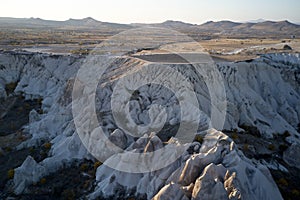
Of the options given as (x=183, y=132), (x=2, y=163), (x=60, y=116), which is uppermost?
(x=183, y=132)

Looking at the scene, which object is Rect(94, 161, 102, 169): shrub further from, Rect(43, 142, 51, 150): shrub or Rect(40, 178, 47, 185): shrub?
Rect(43, 142, 51, 150): shrub

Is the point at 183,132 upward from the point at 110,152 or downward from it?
upward

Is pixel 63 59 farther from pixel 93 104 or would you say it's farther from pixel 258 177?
pixel 258 177

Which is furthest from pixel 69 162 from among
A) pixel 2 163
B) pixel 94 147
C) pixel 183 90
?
pixel 183 90

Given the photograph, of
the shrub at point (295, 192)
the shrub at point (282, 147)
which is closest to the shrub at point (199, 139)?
the shrub at point (295, 192)

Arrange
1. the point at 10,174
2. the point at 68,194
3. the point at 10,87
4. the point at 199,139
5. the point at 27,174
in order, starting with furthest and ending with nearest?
the point at 10,87
the point at 10,174
the point at 27,174
the point at 68,194
the point at 199,139

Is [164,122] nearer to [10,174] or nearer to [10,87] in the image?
[10,174]

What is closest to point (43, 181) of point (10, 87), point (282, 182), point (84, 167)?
point (84, 167)

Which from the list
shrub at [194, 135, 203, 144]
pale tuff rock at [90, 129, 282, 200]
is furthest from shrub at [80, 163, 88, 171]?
shrub at [194, 135, 203, 144]
